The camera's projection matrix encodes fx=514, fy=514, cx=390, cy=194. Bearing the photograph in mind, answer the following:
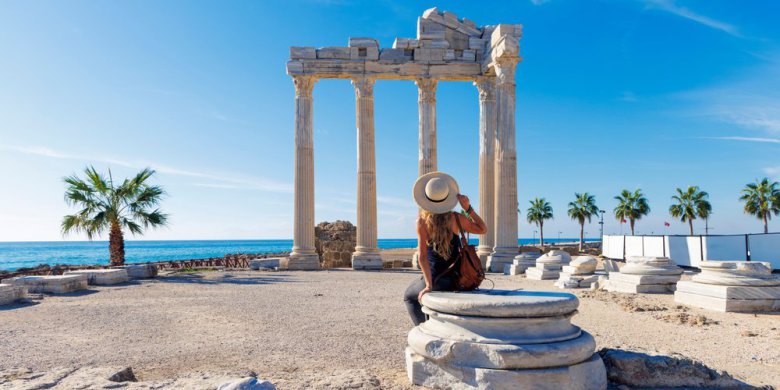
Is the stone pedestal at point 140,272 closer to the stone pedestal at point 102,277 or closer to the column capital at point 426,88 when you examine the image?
the stone pedestal at point 102,277

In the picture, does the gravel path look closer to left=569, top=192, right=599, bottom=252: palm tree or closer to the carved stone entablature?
the carved stone entablature

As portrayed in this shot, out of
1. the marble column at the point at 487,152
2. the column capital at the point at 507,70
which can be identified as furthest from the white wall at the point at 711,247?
the column capital at the point at 507,70

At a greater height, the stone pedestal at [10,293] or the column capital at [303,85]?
the column capital at [303,85]

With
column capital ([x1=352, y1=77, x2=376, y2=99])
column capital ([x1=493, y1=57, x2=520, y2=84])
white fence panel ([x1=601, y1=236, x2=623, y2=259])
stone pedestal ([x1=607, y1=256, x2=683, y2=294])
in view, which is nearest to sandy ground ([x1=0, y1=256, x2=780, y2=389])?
stone pedestal ([x1=607, y1=256, x2=683, y2=294])

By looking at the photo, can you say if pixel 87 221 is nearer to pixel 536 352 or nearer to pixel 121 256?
pixel 121 256

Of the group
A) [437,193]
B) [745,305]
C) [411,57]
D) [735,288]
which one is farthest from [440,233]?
[411,57]

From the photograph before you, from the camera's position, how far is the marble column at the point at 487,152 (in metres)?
24.4

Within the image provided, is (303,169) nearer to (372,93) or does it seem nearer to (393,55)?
(372,93)

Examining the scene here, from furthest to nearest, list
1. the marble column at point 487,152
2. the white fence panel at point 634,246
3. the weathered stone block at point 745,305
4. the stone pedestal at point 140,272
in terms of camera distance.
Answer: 1. the white fence panel at point 634,246
2. the marble column at point 487,152
3. the stone pedestal at point 140,272
4. the weathered stone block at point 745,305

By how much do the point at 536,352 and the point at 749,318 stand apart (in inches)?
288

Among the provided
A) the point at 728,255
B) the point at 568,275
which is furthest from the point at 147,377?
the point at 728,255

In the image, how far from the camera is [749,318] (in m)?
9.52

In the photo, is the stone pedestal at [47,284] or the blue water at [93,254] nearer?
the stone pedestal at [47,284]

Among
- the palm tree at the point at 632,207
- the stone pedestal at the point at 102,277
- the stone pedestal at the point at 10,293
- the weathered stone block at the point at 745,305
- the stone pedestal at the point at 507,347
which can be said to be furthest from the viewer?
the palm tree at the point at 632,207
